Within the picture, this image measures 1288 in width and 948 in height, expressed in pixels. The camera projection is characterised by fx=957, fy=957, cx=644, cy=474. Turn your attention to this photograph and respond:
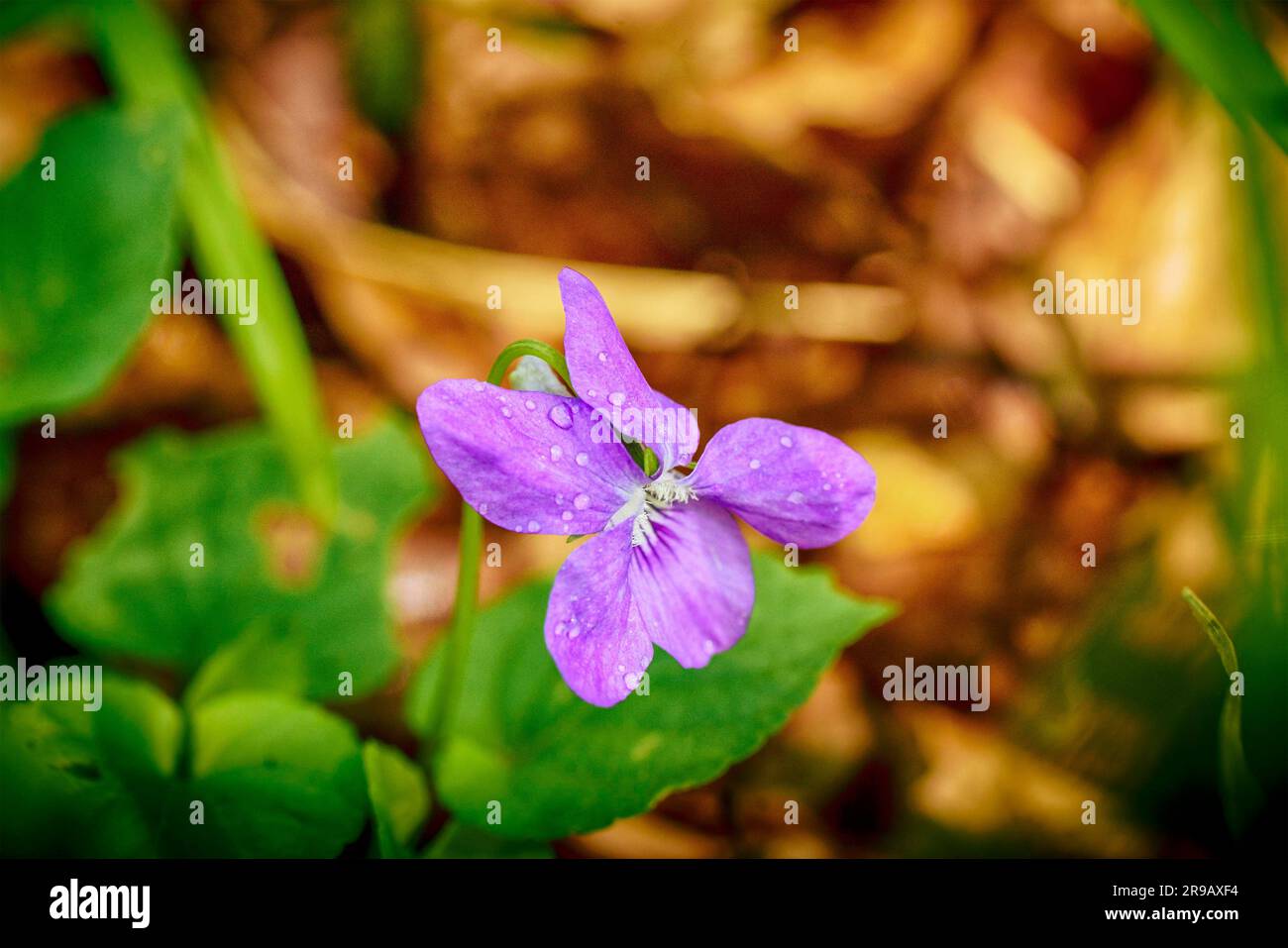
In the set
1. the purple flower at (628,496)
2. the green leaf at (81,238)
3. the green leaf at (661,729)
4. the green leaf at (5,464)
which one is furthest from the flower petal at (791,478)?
the green leaf at (5,464)

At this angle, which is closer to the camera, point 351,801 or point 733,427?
point 733,427

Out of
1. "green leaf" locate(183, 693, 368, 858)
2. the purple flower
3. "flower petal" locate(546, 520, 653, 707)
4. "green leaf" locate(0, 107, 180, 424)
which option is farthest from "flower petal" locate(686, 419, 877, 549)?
"green leaf" locate(0, 107, 180, 424)

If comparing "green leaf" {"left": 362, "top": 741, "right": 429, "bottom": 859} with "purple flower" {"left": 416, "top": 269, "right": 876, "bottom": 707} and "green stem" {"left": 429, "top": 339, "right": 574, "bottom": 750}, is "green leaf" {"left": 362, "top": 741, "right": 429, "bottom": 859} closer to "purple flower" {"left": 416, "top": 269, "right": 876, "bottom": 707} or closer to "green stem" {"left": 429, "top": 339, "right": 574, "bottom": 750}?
"green stem" {"left": 429, "top": 339, "right": 574, "bottom": 750}

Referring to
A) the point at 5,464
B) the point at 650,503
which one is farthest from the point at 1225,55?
the point at 5,464

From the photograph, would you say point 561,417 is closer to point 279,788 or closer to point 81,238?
point 279,788

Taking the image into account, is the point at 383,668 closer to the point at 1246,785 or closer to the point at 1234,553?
the point at 1246,785
